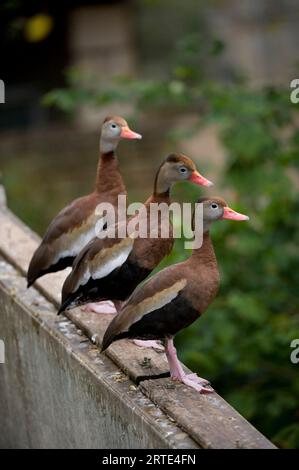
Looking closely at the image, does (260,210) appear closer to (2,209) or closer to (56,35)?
(2,209)

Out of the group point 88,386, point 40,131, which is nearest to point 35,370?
point 88,386

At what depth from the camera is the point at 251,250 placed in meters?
7.12

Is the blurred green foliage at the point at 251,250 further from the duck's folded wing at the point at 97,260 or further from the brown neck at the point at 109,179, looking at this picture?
the duck's folded wing at the point at 97,260

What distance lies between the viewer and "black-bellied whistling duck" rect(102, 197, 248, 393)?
4.20 meters

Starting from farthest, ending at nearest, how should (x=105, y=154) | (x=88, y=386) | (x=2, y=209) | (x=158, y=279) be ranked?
(x=2, y=209)
(x=105, y=154)
(x=88, y=386)
(x=158, y=279)

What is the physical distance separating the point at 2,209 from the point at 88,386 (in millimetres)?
2189

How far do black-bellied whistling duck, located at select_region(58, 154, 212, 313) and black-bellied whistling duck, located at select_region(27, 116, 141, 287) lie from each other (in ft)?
0.71

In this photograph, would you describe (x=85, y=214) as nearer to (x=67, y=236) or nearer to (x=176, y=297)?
(x=67, y=236)

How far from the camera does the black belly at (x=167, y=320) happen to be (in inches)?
165

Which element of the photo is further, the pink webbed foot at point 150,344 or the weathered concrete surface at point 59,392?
the pink webbed foot at point 150,344

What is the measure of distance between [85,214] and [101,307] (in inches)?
19.3

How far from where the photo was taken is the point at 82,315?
511 centimetres

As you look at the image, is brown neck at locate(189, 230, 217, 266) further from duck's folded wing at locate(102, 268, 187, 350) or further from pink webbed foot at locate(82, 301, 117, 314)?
pink webbed foot at locate(82, 301, 117, 314)

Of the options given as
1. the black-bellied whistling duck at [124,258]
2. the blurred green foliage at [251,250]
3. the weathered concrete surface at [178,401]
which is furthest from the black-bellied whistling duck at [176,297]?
the blurred green foliage at [251,250]
